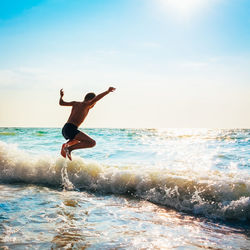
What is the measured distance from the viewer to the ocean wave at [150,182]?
615 cm

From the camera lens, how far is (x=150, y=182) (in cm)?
779

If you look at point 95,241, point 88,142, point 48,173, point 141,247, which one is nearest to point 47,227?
point 95,241

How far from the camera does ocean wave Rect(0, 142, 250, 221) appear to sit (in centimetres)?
615

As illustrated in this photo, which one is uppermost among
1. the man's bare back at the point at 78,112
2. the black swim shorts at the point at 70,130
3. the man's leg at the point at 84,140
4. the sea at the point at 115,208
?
the man's bare back at the point at 78,112

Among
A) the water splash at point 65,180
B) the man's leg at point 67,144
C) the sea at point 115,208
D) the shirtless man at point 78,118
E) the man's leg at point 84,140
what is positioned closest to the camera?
the sea at point 115,208

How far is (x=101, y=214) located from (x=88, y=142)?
2.21 meters

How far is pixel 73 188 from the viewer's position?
8.11 metres

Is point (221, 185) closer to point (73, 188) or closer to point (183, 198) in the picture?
point (183, 198)

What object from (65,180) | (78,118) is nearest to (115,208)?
(78,118)

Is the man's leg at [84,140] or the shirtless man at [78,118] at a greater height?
the shirtless man at [78,118]

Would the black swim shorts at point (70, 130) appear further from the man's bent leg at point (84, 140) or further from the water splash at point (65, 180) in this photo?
the water splash at point (65, 180)

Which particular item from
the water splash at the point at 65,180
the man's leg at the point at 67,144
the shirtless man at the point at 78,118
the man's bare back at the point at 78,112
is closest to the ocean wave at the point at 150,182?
the water splash at the point at 65,180

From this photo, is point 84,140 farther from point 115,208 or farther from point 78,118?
point 115,208

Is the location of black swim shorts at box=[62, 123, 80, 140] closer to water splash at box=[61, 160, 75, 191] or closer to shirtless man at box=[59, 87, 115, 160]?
shirtless man at box=[59, 87, 115, 160]
